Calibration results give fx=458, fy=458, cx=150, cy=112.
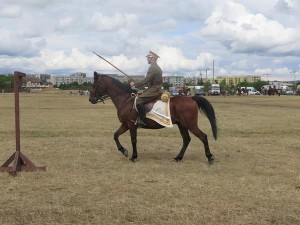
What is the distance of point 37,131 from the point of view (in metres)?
20.6

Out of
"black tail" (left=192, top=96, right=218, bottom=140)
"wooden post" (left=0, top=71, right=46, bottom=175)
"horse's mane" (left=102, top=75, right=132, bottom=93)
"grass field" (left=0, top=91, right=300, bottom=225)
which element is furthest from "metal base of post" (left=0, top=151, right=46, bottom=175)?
"black tail" (left=192, top=96, right=218, bottom=140)

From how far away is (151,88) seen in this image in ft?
42.1

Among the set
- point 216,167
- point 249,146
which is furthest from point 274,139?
point 216,167

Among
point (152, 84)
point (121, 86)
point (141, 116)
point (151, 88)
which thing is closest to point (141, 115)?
point (141, 116)

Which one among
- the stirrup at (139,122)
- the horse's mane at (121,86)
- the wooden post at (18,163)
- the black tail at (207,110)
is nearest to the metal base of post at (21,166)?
the wooden post at (18,163)

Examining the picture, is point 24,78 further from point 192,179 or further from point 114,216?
point 114,216

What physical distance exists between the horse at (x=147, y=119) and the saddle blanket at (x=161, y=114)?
0.47ft

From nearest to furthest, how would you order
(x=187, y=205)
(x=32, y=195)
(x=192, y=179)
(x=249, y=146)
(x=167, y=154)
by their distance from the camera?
(x=187, y=205) < (x=32, y=195) < (x=192, y=179) < (x=167, y=154) < (x=249, y=146)

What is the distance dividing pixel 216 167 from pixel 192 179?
1.87 m

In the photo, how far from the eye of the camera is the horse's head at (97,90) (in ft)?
44.8

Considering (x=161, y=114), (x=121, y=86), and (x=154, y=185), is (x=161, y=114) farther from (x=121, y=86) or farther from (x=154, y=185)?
(x=154, y=185)

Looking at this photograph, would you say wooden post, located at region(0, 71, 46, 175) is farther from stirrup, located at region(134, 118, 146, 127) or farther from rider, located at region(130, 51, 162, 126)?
rider, located at region(130, 51, 162, 126)

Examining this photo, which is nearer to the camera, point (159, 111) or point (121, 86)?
point (159, 111)

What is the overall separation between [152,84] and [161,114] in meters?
0.89
